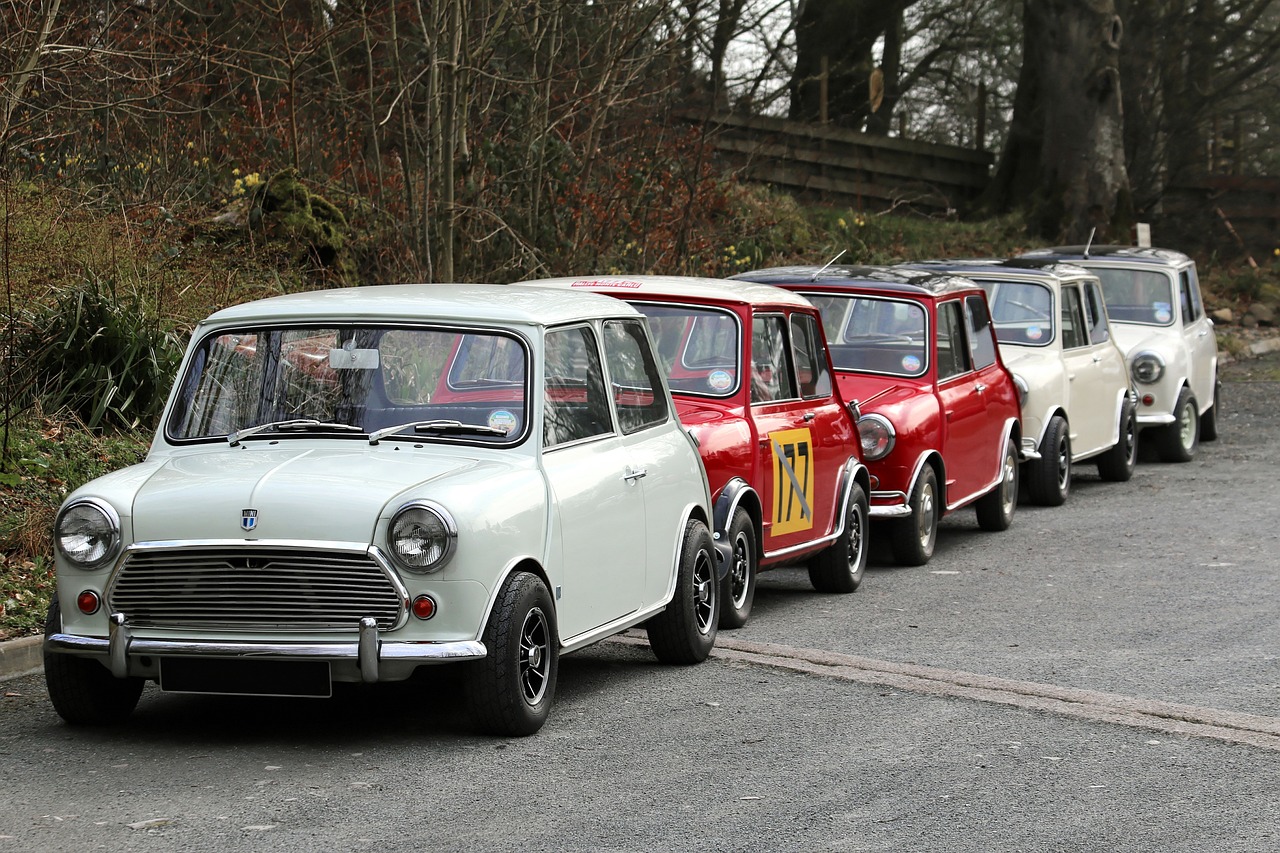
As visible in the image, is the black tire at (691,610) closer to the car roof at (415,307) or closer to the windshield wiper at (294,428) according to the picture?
the car roof at (415,307)

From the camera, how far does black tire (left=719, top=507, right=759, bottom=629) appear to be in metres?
9.06

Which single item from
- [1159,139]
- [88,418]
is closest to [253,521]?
[88,418]

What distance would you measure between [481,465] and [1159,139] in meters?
28.5

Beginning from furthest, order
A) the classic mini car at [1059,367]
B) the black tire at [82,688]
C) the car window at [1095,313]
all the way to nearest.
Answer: the car window at [1095,313] → the classic mini car at [1059,367] → the black tire at [82,688]

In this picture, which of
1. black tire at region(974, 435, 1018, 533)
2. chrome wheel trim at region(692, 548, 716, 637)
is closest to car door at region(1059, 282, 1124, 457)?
black tire at region(974, 435, 1018, 533)

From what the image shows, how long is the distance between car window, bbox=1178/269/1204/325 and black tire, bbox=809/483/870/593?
8483 mm

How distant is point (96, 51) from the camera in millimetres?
11859

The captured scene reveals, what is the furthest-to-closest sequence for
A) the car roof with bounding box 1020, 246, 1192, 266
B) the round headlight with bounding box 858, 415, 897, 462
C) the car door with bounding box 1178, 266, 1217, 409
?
the car roof with bounding box 1020, 246, 1192, 266 < the car door with bounding box 1178, 266, 1217, 409 < the round headlight with bounding box 858, 415, 897, 462

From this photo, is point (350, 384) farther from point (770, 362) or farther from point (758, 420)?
point (770, 362)

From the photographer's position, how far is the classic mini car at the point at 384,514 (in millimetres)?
6285

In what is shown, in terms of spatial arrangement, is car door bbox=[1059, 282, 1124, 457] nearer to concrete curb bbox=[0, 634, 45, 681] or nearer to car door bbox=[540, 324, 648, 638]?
car door bbox=[540, 324, 648, 638]

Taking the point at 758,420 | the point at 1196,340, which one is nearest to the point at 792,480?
the point at 758,420

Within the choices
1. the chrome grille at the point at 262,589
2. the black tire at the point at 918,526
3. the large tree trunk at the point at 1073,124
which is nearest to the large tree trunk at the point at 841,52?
the large tree trunk at the point at 1073,124

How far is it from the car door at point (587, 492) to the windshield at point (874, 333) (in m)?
4.73
